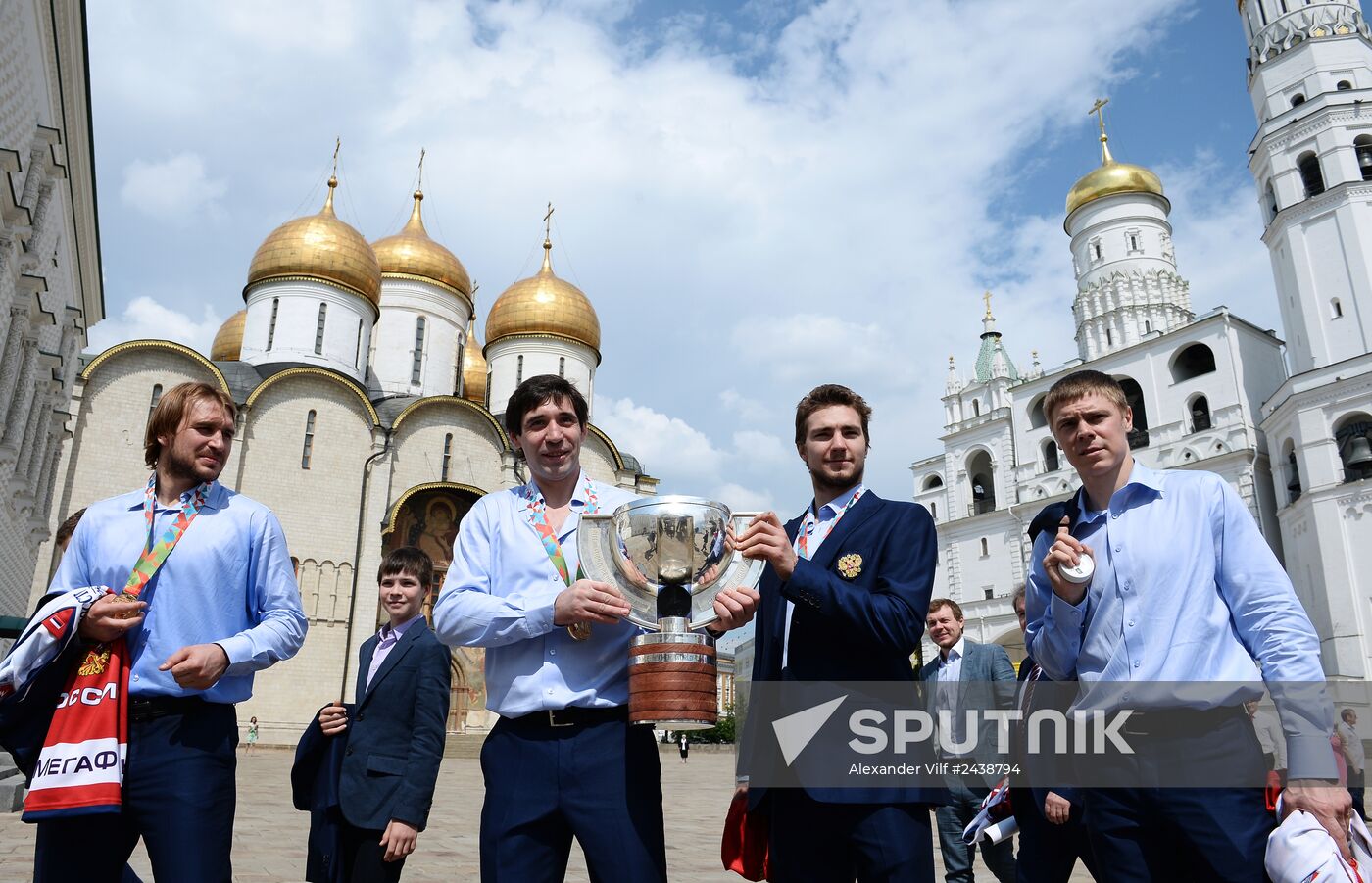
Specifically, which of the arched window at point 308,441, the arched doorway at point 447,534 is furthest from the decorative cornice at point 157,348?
the arched doorway at point 447,534

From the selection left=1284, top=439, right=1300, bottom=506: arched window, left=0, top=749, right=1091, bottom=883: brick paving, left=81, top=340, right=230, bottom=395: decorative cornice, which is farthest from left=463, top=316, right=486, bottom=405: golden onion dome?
left=1284, top=439, right=1300, bottom=506: arched window

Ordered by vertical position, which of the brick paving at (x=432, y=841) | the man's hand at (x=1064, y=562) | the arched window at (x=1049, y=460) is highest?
the arched window at (x=1049, y=460)

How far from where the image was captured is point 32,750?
2.25 m

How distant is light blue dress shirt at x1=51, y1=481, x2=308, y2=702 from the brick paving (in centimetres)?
368

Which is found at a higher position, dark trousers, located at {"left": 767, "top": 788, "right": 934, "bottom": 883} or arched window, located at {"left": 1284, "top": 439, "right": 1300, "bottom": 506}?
arched window, located at {"left": 1284, "top": 439, "right": 1300, "bottom": 506}

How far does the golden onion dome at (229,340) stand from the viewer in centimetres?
2847

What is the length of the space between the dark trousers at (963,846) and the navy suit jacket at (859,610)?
248cm

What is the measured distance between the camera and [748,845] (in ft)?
8.23

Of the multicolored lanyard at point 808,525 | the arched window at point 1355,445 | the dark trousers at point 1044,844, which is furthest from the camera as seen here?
the arched window at point 1355,445

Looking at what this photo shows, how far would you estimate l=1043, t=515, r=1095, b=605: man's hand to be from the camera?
7.88 ft

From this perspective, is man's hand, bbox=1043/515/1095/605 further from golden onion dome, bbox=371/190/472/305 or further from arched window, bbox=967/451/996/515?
arched window, bbox=967/451/996/515

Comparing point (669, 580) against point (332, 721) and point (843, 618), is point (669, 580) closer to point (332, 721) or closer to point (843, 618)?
Result: point (843, 618)

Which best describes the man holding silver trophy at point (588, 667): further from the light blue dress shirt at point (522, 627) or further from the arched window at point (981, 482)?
the arched window at point (981, 482)

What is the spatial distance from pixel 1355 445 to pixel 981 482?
17013 mm
